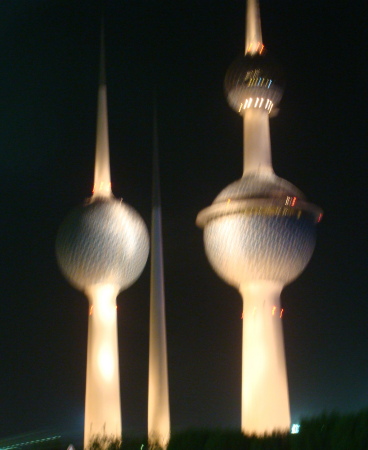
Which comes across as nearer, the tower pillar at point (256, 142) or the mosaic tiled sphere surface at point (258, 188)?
the mosaic tiled sphere surface at point (258, 188)

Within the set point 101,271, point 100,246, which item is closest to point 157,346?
A: point 101,271

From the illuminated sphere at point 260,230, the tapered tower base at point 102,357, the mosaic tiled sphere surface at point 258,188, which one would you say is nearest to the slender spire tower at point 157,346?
the tapered tower base at point 102,357

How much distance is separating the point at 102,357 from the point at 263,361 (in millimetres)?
8167

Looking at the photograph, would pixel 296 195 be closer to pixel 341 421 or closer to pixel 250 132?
pixel 250 132

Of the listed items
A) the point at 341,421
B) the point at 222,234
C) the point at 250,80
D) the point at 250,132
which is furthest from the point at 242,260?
the point at 341,421

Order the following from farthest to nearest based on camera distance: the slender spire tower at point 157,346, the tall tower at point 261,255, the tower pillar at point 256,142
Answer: the slender spire tower at point 157,346 → the tower pillar at point 256,142 → the tall tower at point 261,255

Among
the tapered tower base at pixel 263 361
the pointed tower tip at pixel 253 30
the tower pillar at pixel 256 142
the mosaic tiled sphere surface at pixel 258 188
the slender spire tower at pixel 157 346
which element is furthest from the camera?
the pointed tower tip at pixel 253 30

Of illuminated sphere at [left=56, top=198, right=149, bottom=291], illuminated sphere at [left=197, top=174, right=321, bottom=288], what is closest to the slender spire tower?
illuminated sphere at [left=56, top=198, right=149, bottom=291]

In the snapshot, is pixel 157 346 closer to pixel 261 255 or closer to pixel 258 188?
pixel 261 255

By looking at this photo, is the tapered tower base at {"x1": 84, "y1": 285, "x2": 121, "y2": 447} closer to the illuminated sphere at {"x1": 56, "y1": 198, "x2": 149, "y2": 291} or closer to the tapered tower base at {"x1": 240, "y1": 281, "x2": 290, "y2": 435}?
the illuminated sphere at {"x1": 56, "y1": 198, "x2": 149, "y2": 291}

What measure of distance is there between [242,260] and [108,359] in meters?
8.50

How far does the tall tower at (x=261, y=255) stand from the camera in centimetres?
3441

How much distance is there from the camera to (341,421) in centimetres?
1891

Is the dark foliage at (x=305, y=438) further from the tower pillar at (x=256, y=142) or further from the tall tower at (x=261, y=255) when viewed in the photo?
the tower pillar at (x=256, y=142)
